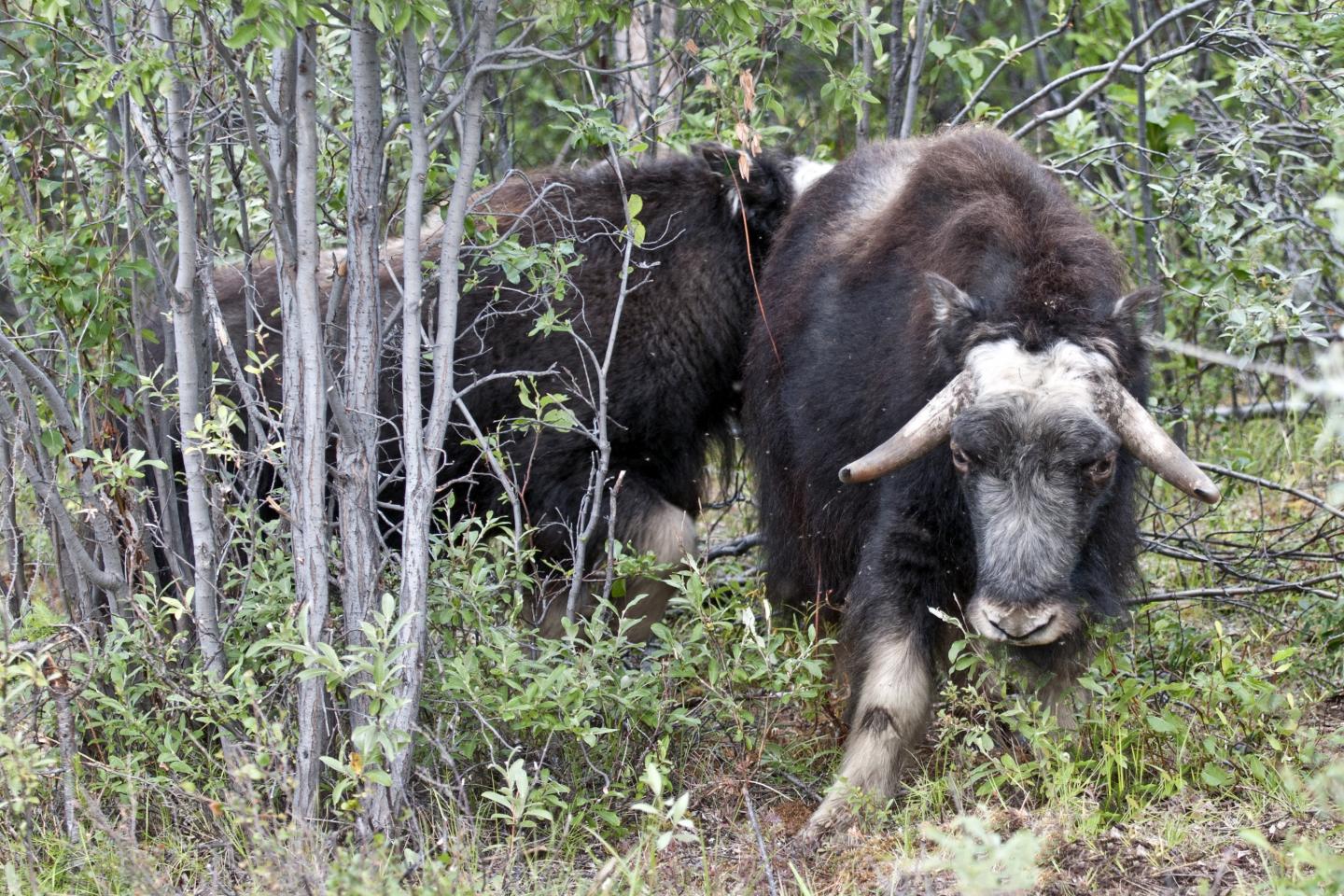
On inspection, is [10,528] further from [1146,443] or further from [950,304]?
[1146,443]

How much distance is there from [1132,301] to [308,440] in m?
2.31

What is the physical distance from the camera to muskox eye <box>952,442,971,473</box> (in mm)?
3766

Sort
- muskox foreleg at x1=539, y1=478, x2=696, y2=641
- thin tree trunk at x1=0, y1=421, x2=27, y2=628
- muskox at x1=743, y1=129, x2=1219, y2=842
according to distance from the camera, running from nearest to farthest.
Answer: muskox at x1=743, y1=129, x2=1219, y2=842, thin tree trunk at x1=0, y1=421, x2=27, y2=628, muskox foreleg at x1=539, y1=478, x2=696, y2=641

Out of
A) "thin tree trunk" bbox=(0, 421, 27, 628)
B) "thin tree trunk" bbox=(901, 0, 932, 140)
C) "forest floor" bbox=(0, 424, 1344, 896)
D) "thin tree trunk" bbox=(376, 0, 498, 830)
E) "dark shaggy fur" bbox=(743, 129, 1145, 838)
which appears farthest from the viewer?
"thin tree trunk" bbox=(901, 0, 932, 140)

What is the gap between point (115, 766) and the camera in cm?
372

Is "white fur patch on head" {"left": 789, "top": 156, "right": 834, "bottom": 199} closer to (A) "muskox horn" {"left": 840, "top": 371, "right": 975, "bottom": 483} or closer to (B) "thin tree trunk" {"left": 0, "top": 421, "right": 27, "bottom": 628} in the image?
(A) "muskox horn" {"left": 840, "top": 371, "right": 975, "bottom": 483}

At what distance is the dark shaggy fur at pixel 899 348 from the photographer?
3.96 meters

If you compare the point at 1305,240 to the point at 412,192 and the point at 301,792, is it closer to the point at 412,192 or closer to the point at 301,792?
the point at 412,192

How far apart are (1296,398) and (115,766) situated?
121 inches

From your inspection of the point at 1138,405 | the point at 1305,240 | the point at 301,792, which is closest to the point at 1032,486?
the point at 1138,405

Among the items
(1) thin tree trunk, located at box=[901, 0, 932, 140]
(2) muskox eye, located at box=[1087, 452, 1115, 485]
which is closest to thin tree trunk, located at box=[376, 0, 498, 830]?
(2) muskox eye, located at box=[1087, 452, 1115, 485]

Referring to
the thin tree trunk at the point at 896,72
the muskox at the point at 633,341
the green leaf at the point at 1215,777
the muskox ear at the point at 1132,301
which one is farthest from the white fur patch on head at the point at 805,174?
the green leaf at the point at 1215,777

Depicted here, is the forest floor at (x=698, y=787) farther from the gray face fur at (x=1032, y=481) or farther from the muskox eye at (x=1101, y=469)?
the muskox eye at (x=1101, y=469)

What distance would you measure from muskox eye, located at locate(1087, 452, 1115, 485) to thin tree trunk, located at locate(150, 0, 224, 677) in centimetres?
246
